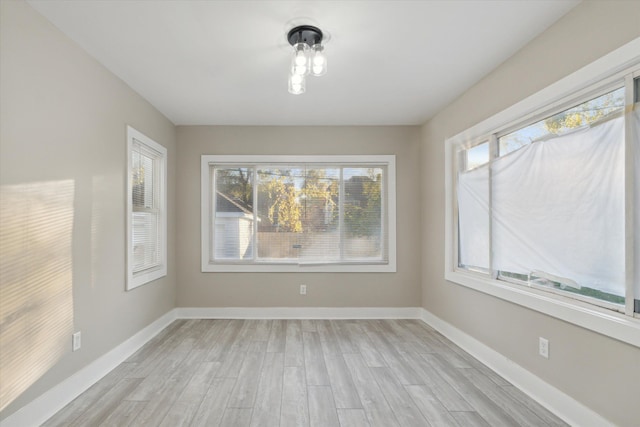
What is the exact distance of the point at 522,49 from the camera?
254 centimetres

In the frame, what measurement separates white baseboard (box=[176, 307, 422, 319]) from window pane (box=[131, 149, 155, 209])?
150 centimetres

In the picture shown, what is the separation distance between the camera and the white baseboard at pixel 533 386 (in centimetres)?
202

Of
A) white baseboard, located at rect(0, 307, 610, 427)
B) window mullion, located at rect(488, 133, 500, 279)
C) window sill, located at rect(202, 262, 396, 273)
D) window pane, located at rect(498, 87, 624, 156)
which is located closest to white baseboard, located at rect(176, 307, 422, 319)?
white baseboard, located at rect(0, 307, 610, 427)

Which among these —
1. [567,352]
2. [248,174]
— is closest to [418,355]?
[567,352]

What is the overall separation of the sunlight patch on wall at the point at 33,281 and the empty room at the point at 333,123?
1 cm

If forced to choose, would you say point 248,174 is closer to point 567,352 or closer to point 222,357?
point 222,357

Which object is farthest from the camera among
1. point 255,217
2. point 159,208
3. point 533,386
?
point 255,217

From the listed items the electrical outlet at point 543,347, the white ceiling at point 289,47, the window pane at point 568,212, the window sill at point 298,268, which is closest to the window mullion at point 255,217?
the window sill at point 298,268

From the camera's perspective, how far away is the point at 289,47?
8.36 ft

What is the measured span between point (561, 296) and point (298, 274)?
115 inches

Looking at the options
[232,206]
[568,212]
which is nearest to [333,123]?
[232,206]

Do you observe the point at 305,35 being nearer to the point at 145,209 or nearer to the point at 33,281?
the point at 33,281

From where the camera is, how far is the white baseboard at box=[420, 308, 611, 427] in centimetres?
202

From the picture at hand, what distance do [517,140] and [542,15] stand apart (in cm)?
90
